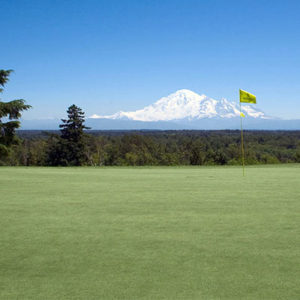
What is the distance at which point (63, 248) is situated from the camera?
190 inches

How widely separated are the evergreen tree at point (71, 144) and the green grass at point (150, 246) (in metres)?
46.6

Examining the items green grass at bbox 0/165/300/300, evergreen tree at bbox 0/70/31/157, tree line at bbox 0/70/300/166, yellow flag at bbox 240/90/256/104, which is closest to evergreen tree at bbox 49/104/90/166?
tree line at bbox 0/70/300/166

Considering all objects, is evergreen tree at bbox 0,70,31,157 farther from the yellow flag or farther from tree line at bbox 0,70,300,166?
the yellow flag

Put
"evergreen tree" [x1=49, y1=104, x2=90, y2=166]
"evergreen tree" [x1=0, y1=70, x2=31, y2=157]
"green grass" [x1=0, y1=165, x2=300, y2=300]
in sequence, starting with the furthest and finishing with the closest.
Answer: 1. "evergreen tree" [x1=49, y1=104, x2=90, y2=166]
2. "evergreen tree" [x1=0, y1=70, x2=31, y2=157]
3. "green grass" [x1=0, y1=165, x2=300, y2=300]

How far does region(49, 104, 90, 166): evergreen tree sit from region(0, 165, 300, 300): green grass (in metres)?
46.6

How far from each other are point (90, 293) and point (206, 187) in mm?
7086

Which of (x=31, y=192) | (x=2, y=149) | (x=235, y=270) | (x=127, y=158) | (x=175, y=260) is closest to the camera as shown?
(x=235, y=270)

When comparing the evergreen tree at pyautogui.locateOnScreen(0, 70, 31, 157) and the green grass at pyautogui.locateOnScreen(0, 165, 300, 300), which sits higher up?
the evergreen tree at pyautogui.locateOnScreen(0, 70, 31, 157)

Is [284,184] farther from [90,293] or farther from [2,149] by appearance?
[2,149]

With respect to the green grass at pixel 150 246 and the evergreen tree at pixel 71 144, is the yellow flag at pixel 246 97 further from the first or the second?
the evergreen tree at pixel 71 144

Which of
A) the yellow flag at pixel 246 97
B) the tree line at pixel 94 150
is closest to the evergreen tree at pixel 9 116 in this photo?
the tree line at pixel 94 150

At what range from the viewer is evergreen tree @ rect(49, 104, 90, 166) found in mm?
54953

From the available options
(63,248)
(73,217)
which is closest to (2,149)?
(73,217)

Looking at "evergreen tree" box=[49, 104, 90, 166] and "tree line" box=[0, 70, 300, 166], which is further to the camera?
"evergreen tree" box=[49, 104, 90, 166]
